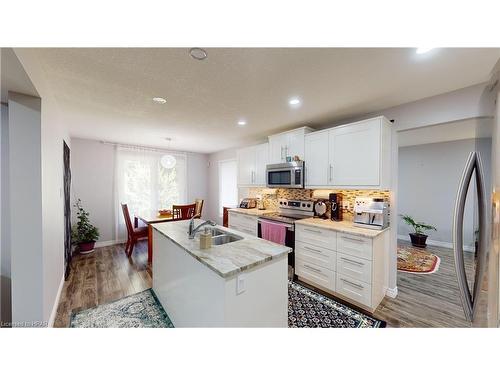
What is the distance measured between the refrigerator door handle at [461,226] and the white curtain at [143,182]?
428 centimetres

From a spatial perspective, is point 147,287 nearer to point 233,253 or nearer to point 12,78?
point 233,253

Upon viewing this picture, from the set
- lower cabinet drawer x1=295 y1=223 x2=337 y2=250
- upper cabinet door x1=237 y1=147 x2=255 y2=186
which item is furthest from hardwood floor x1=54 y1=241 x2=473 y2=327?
upper cabinet door x1=237 y1=147 x2=255 y2=186

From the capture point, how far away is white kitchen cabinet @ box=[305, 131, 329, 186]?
2.70 meters

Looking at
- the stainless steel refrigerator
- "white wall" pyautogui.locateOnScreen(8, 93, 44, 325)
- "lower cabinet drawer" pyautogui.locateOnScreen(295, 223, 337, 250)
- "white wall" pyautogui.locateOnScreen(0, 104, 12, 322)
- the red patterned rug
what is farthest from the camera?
the red patterned rug

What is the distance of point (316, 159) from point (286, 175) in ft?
1.80

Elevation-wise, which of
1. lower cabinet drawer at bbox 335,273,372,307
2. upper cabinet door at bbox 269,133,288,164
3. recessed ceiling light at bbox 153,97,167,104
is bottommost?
lower cabinet drawer at bbox 335,273,372,307

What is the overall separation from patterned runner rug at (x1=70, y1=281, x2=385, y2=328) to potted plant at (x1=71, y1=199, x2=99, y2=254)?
2.34 metres

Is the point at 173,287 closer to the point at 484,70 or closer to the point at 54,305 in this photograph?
the point at 54,305

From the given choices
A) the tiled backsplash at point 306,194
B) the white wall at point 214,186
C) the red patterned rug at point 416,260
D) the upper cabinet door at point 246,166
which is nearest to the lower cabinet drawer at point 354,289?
the tiled backsplash at point 306,194

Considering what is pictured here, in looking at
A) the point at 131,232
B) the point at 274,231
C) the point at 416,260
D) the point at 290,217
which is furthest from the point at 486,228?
the point at 131,232

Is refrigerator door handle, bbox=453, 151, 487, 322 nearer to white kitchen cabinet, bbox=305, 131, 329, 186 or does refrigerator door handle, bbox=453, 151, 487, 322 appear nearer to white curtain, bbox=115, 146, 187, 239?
white kitchen cabinet, bbox=305, 131, 329, 186

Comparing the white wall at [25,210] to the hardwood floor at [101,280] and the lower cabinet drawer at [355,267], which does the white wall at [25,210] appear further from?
the lower cabinet drawer at [355,267]

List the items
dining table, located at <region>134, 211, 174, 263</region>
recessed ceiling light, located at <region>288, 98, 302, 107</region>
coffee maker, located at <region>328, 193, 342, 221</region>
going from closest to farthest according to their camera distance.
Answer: recessed ceiling light, located at <region>288, 98, 302, 107</region> < coffee maker, located at <region>328, 193, 342, 221</region> < dining table, located at <region>134, 211, 174, 263</region>

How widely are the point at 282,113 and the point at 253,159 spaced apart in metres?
1.43
